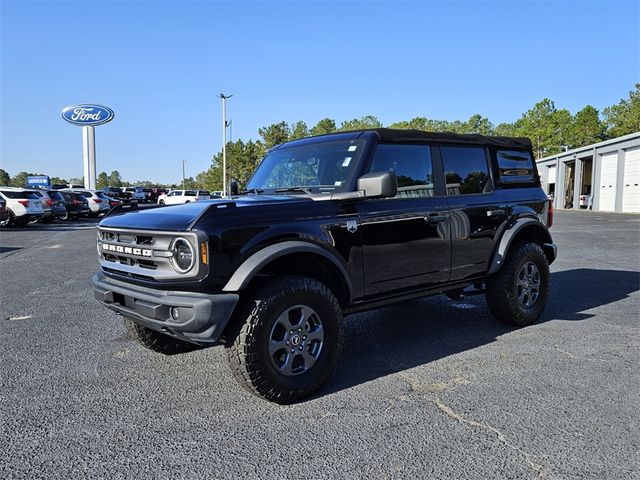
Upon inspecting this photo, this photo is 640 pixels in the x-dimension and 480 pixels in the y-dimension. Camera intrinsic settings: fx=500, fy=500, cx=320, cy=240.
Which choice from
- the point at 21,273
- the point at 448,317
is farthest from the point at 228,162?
the point at 448,317

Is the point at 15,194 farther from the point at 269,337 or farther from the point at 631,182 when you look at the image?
the point at 631,182

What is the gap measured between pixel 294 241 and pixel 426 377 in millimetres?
1520

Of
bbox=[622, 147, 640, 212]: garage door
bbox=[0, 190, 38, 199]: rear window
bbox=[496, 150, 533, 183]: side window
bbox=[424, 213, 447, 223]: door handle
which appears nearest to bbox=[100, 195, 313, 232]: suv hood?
bbox=[424, 213, 447, 223]: door handle

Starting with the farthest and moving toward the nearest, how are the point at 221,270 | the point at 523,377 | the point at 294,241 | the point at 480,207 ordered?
the point at 480,207
the point at 523,377
the point at 294,241
the point at 221,270

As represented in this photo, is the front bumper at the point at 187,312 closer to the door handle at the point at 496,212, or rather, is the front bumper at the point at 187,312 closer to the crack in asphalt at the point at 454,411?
the crack in asphalt at the point at 454,411

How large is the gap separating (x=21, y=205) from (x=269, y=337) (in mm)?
19288

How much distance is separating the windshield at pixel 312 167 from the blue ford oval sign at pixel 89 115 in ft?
148

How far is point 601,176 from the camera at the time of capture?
36375 millimetres

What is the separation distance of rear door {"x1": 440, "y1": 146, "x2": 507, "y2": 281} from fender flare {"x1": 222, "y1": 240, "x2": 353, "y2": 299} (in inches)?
62.3

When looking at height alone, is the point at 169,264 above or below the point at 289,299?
above

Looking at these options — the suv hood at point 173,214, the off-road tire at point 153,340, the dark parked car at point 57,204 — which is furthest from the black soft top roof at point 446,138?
the dark parked car at point 57,204

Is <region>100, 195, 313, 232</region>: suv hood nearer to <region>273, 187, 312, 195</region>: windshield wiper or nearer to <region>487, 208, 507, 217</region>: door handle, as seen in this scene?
<region>273, 187, 312, 195</region>: windshield wiper

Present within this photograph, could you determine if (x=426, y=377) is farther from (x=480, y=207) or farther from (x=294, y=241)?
(x=480, y=207)

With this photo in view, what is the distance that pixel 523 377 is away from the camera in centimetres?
390
